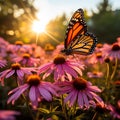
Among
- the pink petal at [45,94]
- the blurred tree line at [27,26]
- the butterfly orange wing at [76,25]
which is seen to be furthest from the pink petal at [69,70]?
the blurred tree line at [27,26]

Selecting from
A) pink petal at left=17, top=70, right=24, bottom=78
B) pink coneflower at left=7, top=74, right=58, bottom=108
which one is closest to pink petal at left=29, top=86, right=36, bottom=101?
pink coneflower at left=7, top=74, right=58, bottom=108

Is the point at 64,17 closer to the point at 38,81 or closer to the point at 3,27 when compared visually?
the point at 3,27

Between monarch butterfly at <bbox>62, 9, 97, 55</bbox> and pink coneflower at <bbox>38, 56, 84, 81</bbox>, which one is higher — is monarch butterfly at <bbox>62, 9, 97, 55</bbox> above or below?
above

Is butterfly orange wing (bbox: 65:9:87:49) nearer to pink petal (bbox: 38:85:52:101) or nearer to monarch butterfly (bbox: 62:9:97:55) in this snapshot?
monarch butterfly (bbox: 62:9:97:55)

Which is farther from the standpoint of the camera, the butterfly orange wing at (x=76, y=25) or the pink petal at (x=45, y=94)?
the butterfly orange wing at (x=76, y=25)

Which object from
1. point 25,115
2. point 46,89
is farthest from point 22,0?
point 46,89

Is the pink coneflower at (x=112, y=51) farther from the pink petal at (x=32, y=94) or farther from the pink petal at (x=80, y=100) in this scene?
the pink petal at (x=32, y=94)
